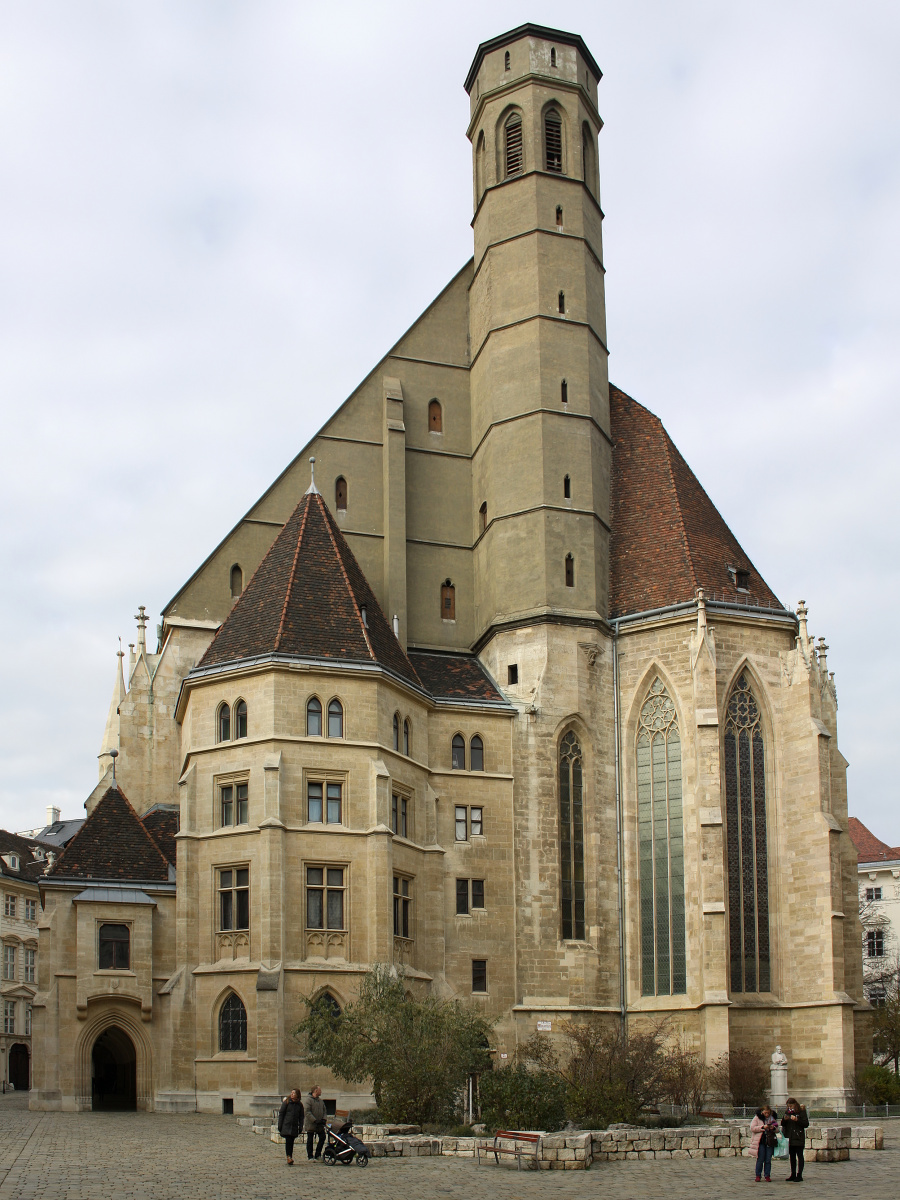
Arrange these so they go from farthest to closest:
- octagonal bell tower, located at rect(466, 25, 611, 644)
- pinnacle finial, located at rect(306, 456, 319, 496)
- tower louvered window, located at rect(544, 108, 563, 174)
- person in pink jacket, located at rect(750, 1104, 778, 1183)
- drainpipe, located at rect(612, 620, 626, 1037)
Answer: tower louvered window, located at rect(544, 108, 563, 174) → octagonal bell tower, located at rect(466, 25, 611, 644) → pinnacle finial, located at rect(306, 456, 319, 496) → drainpipe, located at rect(612, 620, 626, 1037) → person in pink jacket, located at rect(750, 1104, 778, 1183)

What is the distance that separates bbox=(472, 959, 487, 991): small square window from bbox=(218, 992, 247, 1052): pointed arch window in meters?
7.01

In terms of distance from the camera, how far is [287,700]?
122 ft

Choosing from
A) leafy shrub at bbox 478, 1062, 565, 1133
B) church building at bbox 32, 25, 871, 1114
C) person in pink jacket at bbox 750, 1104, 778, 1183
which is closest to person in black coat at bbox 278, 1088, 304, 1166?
leafy shrub at bbox 478, 1062, 565, 1133

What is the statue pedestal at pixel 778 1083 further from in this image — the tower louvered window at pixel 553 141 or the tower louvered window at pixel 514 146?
the tower louvered window at pixel 514 146

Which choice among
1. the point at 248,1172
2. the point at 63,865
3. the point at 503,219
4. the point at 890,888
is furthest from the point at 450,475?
the point at 890,888

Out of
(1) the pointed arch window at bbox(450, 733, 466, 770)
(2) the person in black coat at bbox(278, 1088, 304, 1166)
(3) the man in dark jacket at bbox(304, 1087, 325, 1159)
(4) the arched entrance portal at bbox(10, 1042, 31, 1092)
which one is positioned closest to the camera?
(2) the person in black coat at bbox(278, 1088, 304, 1166)

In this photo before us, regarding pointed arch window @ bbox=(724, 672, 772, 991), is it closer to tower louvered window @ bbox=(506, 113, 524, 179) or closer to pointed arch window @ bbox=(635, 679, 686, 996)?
pointed arch window @ bbox=(635, 679, 686, 996)

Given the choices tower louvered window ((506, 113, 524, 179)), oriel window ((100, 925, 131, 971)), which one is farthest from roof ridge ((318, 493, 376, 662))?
tower louvered window ((506, 113, 524, 179))

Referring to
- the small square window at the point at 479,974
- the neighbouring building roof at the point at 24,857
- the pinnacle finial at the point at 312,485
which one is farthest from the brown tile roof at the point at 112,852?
the neighbouring building roof at the point at 24,857

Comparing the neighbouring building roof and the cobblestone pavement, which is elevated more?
the neighbouring building roof

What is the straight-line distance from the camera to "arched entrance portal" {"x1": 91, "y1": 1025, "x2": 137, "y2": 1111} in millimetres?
38625

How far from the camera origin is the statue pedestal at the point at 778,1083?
36594 millimetres

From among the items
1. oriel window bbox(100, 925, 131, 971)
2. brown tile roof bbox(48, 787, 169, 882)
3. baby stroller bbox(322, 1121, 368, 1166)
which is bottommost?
baby stroller bbox(322, 1121, 368, 1166)

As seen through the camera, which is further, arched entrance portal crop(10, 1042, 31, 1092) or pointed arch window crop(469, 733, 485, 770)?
arched entrance portal crop(10, 1042, 31, 1092)
